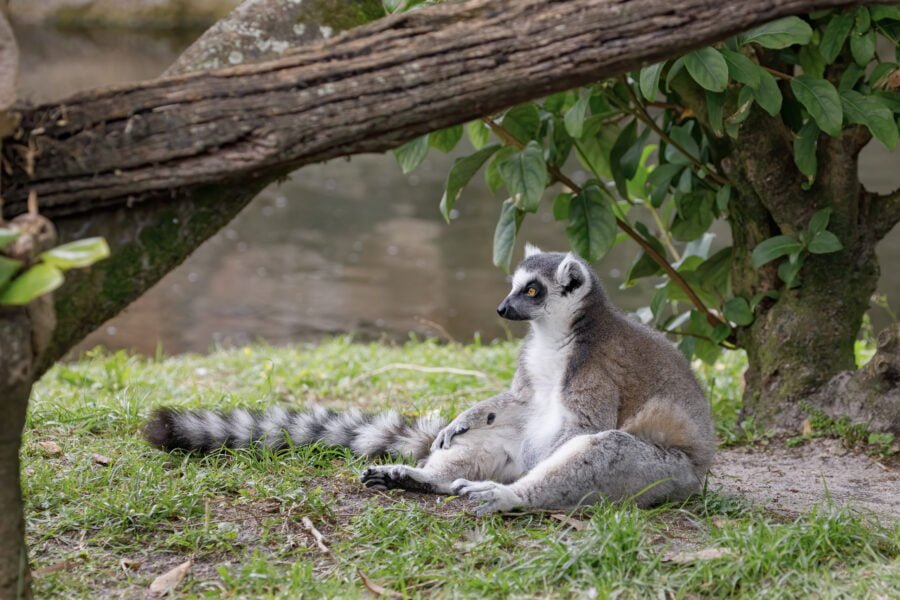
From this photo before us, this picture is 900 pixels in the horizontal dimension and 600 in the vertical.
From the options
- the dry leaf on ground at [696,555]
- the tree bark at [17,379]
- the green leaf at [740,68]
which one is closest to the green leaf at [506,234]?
the green leaf at [740,68]

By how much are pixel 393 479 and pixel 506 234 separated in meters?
1.25

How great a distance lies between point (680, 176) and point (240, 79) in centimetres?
259

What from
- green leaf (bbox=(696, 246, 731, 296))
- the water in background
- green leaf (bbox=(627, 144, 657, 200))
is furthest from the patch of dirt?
the water in background

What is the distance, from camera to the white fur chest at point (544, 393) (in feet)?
11.7

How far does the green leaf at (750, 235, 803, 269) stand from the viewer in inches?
165

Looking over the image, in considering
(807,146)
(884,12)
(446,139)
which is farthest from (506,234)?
(884,12)

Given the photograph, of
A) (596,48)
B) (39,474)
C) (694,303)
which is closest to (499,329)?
(694,303)

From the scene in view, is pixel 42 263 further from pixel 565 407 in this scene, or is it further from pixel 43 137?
pixel 565 407

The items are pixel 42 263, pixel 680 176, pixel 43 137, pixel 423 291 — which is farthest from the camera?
pixel 423 291

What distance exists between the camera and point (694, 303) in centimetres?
462

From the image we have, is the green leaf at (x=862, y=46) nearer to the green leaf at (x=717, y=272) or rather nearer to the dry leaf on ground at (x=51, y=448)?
the green leaf at (x=717, y=272)

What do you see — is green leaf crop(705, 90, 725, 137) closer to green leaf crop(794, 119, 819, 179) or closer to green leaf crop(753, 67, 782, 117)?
green leaf crop(753, 67, 782, 117)

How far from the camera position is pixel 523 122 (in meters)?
4.21

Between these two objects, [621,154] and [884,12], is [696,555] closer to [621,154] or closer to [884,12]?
[621,154]
